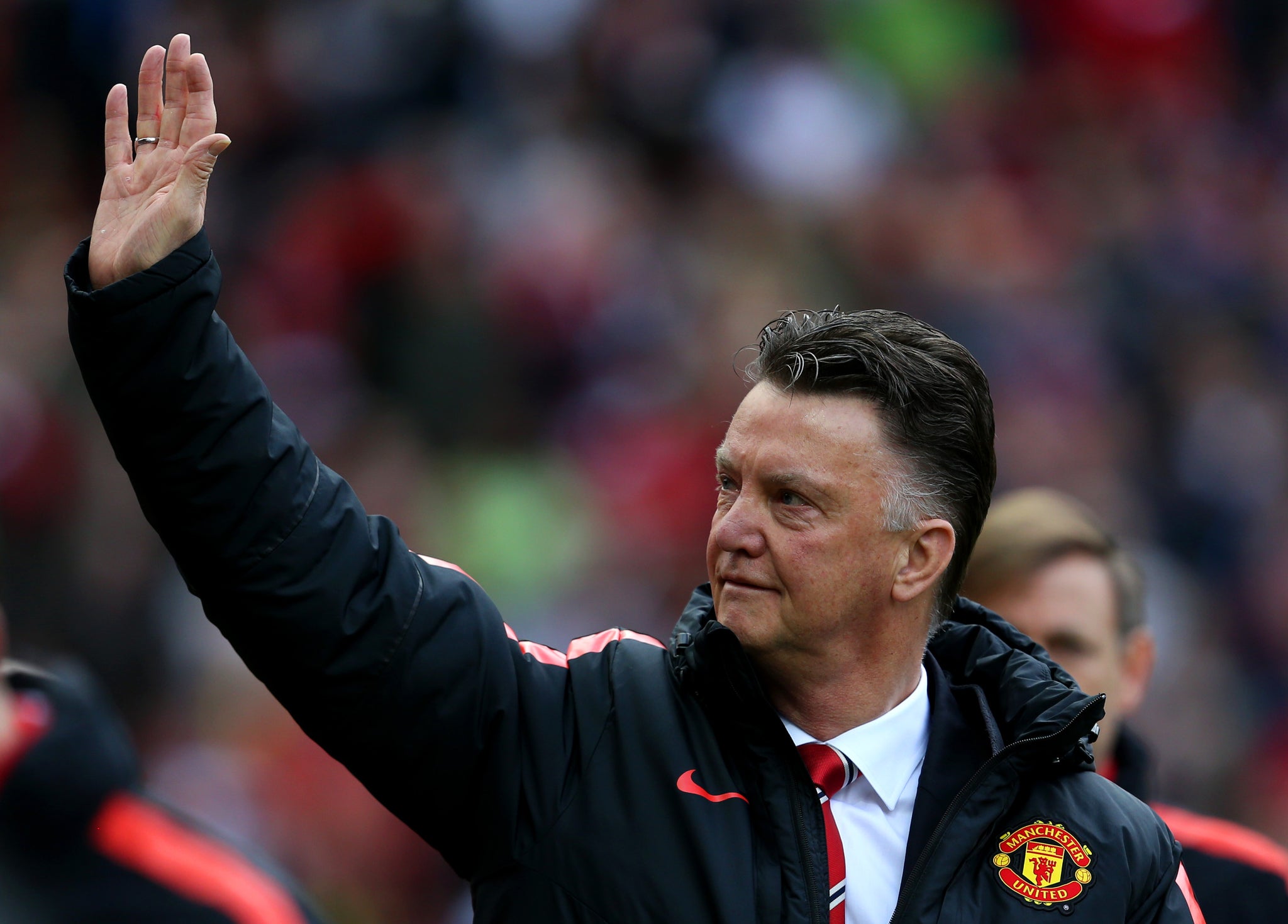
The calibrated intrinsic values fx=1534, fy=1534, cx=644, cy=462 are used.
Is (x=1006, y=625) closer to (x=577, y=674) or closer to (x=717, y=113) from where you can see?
(x=577, y=674)

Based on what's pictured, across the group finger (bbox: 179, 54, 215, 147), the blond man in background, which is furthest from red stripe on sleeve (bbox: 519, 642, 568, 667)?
the blond man in background

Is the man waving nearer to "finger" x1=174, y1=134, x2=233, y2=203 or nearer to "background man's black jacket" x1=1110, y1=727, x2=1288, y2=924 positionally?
"finger" x1=174, y1=134, x2=233, y2=203

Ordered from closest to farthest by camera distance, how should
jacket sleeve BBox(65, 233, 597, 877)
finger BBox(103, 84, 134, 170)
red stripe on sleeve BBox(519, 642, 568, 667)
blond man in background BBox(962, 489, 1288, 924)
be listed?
jacket sleeve BBox(65, 233, 597, 877), finger BBox(103, 84, 134, 170), red stripe on sleeve BBox(519, 642, 568, 667), blond man in background BBox(962, 489, 1288, 924)

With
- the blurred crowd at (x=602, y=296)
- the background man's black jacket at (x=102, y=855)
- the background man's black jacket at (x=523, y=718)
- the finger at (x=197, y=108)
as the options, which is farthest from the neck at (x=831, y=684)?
the blurred crowd at (x=602, y=296)

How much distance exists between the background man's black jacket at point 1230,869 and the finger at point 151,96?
85.7 inches

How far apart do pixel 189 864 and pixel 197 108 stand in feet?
3.34

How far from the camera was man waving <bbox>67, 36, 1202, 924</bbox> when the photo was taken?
74.4 inches

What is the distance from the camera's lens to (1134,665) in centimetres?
342

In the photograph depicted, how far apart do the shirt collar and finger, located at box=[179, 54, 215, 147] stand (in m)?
1.15

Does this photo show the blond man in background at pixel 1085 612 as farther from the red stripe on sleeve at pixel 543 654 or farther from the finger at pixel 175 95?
the finger at pixel 175 95

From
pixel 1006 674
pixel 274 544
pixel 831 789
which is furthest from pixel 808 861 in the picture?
pixel 274 544

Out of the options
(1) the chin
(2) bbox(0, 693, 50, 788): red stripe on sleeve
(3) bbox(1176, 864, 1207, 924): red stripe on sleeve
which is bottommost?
(3) bbox(1176, 864, 1207, 924): red stripe on sleeve

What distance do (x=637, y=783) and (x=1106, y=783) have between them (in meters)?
0.75

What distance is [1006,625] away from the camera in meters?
2.61
